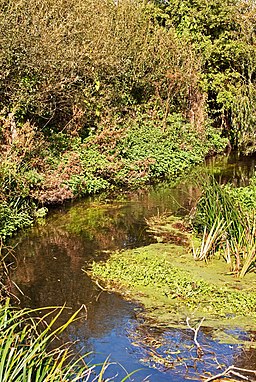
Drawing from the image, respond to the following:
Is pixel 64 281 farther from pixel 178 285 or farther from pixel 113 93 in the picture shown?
pixel 113 93

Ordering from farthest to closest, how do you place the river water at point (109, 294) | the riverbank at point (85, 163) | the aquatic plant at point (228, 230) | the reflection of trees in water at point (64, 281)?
the riverbank at point (85, 163) → the aquatic plant at point (228, 230) → the reflection of trees in water at point (64, 281) → the river water at point (109, 294)

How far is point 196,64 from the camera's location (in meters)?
18.0

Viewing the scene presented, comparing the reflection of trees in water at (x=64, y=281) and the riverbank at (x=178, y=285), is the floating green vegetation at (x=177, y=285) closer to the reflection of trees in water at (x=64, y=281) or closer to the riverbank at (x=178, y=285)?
the riverbank at (x=178, y=285)

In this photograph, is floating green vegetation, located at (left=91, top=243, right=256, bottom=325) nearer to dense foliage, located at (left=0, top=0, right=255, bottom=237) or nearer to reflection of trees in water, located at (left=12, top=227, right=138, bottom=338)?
reflection of trees in water, located at (left=12, top=227, right=138, bottom=338)

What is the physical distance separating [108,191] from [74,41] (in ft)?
11.0

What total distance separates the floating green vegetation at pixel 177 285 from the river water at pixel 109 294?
0.24 meters

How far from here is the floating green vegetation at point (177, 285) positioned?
20.8ft

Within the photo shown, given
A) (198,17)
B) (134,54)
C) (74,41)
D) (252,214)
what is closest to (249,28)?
(198,17)

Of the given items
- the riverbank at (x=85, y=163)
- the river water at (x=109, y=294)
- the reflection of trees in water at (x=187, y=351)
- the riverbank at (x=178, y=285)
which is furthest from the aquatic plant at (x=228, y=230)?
the riverbank at (x=85, y=163)

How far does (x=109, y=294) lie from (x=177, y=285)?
0.82 meters

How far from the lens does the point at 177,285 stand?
6977 mm

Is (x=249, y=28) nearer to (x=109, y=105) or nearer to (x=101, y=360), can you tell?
A: (x=109, y=105)

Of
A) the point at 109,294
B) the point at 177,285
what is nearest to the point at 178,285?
the point at 177,285

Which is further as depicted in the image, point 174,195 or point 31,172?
point 174,195
